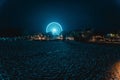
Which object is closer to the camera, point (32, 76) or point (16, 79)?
point (16, 79)

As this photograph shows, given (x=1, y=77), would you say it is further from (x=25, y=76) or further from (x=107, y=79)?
(x=107, y=79)

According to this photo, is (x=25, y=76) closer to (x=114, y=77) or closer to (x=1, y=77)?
(x=1, y=77)

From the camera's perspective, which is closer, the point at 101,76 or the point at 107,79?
the point at 107,79

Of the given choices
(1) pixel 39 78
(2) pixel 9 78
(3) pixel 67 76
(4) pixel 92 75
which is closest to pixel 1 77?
(2) pixel 9 78

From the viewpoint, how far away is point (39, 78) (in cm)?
3906

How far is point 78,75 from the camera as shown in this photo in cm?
4162

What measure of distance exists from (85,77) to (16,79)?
879 centimetres

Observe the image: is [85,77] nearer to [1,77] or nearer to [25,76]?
[25,76]

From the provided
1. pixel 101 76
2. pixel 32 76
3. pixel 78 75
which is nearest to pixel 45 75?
pixel 32 76

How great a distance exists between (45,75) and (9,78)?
17.2ft

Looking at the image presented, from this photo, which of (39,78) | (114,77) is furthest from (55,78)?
(114,77)

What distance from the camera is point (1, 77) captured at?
130 feet

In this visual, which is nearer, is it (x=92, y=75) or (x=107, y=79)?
(x=107, y=79)

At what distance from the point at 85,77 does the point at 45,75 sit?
17.9ft
